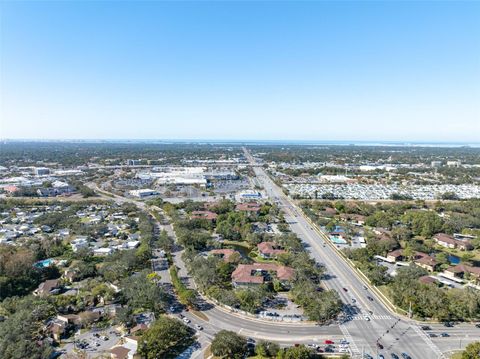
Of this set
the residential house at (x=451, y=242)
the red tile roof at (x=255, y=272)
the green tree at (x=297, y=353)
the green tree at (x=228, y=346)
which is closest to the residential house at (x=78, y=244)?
the red tile roof at (x=255, y=272)

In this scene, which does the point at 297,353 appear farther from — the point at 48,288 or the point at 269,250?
the point at 48,288

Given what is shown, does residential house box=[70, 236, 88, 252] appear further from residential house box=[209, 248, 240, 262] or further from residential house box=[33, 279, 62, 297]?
residential house box=[209, 248, 240, 262]

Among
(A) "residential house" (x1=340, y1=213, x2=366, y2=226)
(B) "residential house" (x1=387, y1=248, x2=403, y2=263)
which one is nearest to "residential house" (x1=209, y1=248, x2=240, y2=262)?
(B) "residential house" (x1=387, y1=248, x2=403, y2=263)

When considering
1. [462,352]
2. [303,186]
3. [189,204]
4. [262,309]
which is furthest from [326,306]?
[303,186]

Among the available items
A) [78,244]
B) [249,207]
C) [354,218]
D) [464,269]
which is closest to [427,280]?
[464,269]

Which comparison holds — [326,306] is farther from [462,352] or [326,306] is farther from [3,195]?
[3,195]
